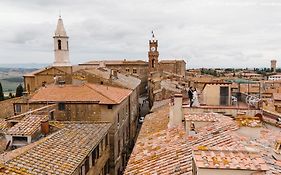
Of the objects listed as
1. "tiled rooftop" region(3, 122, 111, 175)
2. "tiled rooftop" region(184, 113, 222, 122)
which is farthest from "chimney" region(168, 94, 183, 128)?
"tiled rooftop" region(3, 122, 111, 175)

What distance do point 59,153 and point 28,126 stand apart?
4497mm

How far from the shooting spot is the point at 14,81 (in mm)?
174625

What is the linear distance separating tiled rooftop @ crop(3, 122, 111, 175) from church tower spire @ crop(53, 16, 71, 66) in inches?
875

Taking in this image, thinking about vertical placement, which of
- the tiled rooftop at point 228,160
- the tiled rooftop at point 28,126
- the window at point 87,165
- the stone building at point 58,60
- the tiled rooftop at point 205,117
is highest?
the stone building at point 58,60

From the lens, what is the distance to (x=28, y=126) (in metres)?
18.2

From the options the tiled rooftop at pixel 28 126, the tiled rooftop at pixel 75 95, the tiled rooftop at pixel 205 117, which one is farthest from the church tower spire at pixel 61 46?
the tiled rooftop at pixel 205 117

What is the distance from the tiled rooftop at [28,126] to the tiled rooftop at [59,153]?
5.00 ft

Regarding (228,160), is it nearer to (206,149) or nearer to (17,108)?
(206,149)

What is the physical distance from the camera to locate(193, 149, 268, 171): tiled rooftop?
6703 mm

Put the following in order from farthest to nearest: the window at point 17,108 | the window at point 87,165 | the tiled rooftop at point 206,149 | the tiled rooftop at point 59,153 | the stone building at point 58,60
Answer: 1. the stone building at point 58,60
2. the window at point 17,108
3. the window at point 87,165
4. the tiled rooftop at point 59,153
5. the tiled rooftop at point 206,149

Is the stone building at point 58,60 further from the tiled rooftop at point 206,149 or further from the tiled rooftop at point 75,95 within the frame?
the tiled rooftop at point 206,149

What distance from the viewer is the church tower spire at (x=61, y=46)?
40531 millimetres

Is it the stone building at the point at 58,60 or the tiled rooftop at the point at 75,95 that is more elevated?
the stone building at the point at 58,60

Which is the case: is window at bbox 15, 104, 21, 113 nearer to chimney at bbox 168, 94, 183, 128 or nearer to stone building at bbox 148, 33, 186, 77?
chimney at bbox 168, 94, 183, 128
